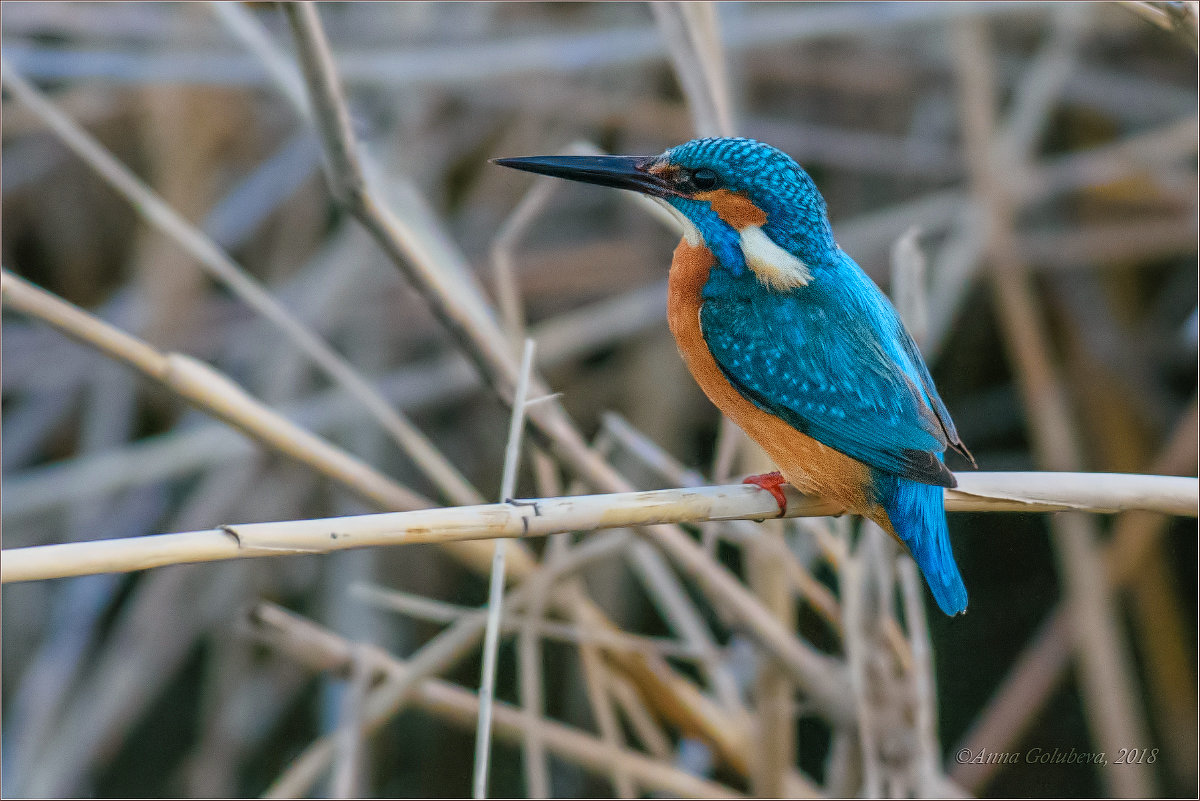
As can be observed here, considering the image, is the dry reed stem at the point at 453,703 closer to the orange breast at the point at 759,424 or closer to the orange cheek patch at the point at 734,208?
the orange breast at the point at 759,424

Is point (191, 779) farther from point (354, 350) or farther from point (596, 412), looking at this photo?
point (596, 412)

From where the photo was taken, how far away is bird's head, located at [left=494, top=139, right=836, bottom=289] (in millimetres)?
1231

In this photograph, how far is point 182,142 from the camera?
2510 mm

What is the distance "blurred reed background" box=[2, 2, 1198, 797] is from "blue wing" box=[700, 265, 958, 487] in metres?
0.79

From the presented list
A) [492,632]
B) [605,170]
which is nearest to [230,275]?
[605,170]

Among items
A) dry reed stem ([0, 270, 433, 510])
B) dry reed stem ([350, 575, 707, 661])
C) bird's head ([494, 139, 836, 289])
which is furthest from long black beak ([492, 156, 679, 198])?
dry reed stem ([350, 575, 707, 661])

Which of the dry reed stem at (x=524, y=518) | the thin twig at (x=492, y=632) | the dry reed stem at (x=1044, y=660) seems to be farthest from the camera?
the dry reed stem at (x=1044, y=660)

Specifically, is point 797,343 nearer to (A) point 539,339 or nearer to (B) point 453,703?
(B) point 453,703

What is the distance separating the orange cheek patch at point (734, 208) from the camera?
1282 millimetres

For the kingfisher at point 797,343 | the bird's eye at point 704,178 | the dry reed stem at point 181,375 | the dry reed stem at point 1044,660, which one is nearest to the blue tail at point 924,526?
the kingfisher at point 797,343

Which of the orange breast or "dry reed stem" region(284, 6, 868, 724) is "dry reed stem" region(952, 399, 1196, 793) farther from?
the orange breast

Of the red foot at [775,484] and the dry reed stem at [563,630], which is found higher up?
the red foot at [775,484]

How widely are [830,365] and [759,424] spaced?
0.40ft

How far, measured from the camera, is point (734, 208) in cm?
129
